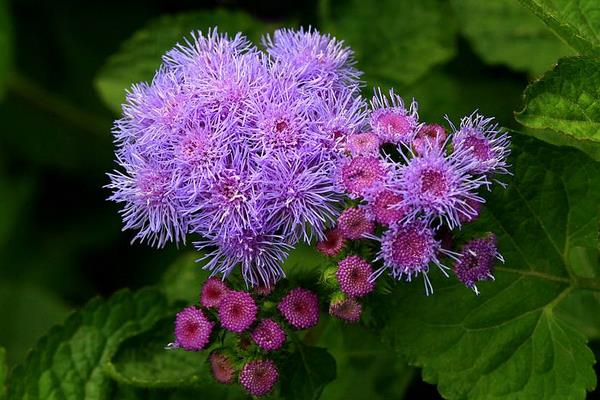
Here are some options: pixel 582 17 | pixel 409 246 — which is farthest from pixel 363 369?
pixel 582 17

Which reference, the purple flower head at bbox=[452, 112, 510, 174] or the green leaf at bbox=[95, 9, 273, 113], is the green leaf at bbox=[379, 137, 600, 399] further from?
the green leaf at bbox=[95, 9, 273, 113]

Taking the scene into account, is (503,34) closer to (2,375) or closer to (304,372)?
(304,372)

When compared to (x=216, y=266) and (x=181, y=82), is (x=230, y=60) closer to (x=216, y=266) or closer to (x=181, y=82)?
(x=181, y=82)

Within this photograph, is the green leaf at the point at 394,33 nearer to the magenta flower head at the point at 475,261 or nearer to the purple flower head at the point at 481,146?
the purple flower head at the point at 481,146

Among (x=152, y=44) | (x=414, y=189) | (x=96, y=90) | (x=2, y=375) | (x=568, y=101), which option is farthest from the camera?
(x=96, y=90)

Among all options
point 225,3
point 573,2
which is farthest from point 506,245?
point 225,3
